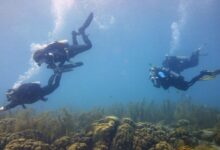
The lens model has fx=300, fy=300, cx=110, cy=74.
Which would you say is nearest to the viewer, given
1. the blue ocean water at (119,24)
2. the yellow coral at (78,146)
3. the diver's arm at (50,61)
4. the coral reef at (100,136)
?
the yellow coral at (78,146)

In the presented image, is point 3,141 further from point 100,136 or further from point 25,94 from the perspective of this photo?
point 100,136

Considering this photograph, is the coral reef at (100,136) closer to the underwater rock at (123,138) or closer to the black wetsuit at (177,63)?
the underwater rock at (123,138)

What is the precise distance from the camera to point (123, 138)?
10.5m

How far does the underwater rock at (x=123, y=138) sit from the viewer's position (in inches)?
407

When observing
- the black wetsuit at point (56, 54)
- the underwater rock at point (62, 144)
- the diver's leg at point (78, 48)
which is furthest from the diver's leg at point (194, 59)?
the underwater rock at point (62, 144)

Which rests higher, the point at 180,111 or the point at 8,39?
the point at 8,39

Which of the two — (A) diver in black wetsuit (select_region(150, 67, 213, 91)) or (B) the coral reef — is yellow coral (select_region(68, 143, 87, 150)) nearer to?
(B) the coral reef

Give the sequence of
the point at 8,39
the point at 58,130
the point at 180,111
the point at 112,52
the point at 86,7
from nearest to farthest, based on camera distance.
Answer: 1. the point at 58,130
2. the point at 180,111
3. the point at 86,7
4. the point at 8,39
5. the point at 112,52

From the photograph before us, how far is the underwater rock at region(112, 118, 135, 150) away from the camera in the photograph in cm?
1034

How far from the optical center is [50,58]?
41.7ft

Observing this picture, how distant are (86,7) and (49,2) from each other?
744cm

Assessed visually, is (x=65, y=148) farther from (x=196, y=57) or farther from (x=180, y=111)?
(x=196, y=57)

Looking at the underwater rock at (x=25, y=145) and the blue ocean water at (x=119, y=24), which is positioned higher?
the blue ocean water at (x=119, y=24)

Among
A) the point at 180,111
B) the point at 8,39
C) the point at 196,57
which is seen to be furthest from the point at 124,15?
the point at 180,111
